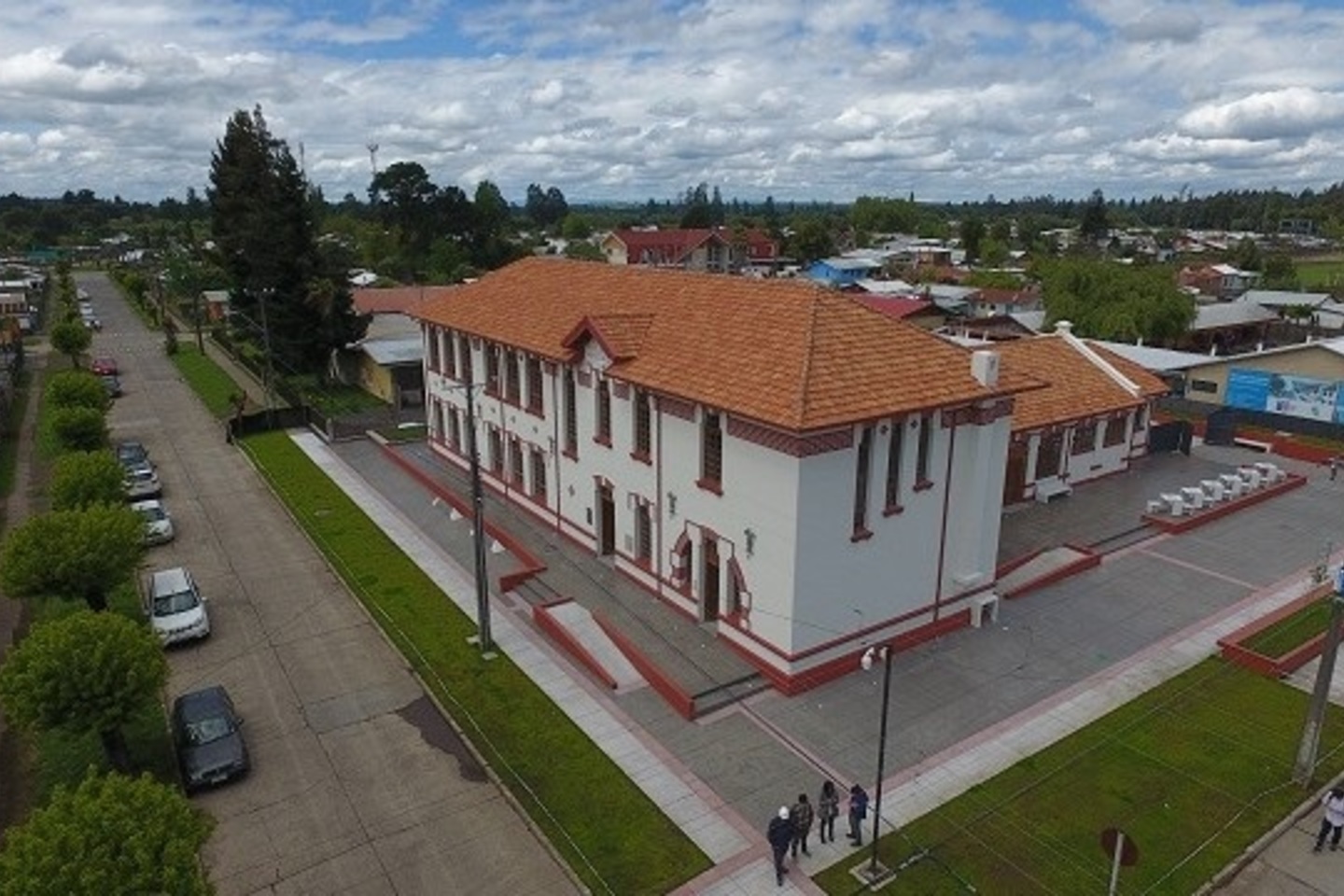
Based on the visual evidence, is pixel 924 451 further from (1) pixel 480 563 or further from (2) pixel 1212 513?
(2) pixel 1212 513

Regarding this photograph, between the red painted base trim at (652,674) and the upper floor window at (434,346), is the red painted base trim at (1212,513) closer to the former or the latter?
the red painted base trim at (652,674)

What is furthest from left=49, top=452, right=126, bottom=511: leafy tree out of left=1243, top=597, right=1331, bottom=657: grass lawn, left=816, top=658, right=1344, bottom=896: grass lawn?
left=1243, top=597, right=1331, bottom=657: grass lawn

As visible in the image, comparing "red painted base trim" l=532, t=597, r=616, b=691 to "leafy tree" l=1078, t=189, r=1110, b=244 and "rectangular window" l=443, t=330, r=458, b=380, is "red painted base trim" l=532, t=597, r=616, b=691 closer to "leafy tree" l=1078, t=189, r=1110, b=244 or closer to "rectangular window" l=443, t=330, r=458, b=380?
"rectangular window" l=443, t=330, r=458, b=380

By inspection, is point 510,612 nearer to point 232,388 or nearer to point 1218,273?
point 232,388

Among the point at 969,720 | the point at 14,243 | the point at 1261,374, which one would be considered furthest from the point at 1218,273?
the point at 14,243

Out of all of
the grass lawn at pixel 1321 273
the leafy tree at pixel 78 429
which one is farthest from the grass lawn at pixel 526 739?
the grass lawn at pixel 1321 273
